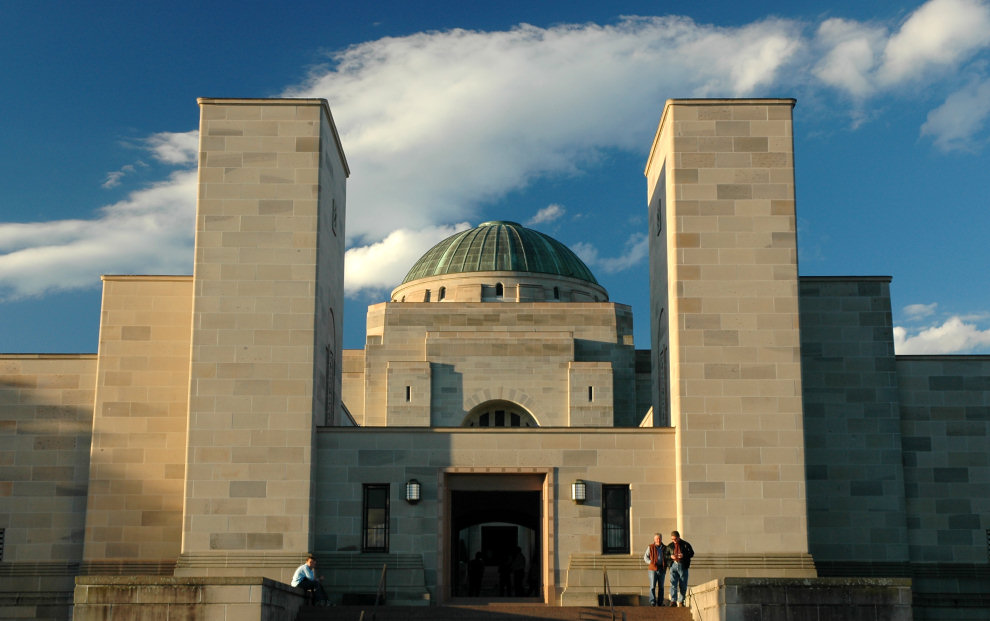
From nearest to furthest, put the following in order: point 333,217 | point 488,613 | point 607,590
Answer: point 488,613, point 607,590, point 333,217

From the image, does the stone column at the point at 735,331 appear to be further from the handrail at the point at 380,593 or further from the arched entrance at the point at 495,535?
the handrail at the point at 380,593

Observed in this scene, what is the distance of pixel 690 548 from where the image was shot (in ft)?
65.8

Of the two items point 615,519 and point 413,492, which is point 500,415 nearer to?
point 615,519

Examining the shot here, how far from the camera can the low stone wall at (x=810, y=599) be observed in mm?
17406

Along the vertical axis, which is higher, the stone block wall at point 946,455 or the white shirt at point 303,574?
the stone block wall at point 946,455

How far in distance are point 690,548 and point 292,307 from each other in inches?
333

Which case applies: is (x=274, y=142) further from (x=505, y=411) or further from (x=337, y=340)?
(x=505, y=411)

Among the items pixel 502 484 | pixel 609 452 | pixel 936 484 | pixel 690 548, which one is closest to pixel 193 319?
pixel 502 484

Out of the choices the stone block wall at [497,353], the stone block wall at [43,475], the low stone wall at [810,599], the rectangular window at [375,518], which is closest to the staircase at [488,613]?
the low stone wall at [810,599]

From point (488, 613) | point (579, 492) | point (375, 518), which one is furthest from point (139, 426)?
point (579, 492)

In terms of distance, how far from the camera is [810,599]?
692 inches

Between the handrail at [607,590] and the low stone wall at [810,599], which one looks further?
the handrail at [607,590]

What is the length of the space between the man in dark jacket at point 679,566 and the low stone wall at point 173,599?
662 centimetres

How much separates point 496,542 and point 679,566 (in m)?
25.1
